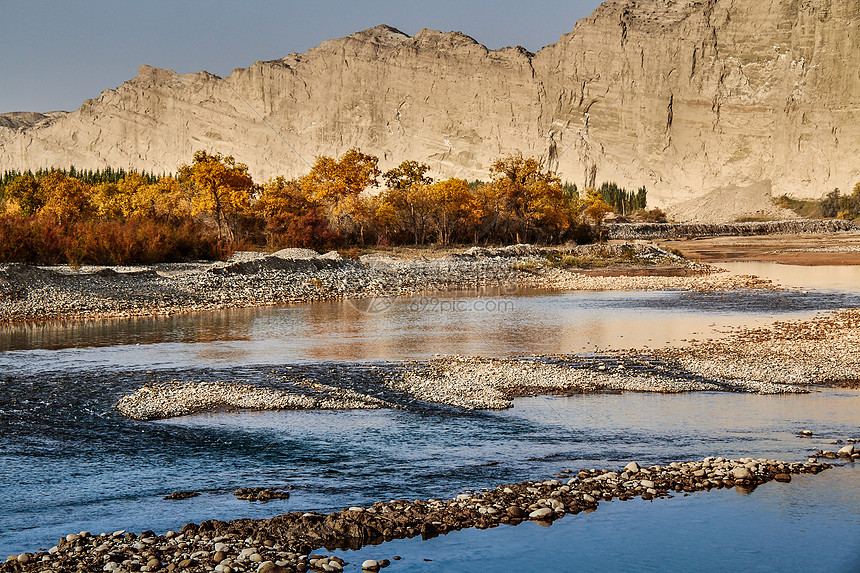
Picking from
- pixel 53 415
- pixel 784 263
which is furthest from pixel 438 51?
pixel 53 415

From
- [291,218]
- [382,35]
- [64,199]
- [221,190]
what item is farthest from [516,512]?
[382,35]

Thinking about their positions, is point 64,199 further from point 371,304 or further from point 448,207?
point 371,304

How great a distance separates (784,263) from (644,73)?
315 ft

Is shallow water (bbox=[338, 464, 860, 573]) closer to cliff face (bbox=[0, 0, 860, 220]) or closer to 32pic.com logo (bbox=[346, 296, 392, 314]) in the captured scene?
32pic.com logo (bbox=[346, 296, 392, 314])

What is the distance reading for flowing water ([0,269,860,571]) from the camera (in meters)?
7.02

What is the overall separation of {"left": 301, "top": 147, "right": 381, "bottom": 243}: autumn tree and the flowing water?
3670cm

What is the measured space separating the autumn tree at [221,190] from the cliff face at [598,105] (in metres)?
94.6

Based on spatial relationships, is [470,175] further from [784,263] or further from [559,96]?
[784,263]

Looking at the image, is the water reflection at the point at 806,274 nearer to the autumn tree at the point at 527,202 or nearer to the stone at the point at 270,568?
the autumn tree at the point at 527,202

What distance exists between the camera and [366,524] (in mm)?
7086

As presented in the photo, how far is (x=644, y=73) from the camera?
138 metres

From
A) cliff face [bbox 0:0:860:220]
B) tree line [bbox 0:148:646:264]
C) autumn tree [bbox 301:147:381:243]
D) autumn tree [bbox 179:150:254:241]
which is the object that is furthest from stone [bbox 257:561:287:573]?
cliff face [bbox 0:0:860:220]

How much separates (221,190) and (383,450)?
40.1 m

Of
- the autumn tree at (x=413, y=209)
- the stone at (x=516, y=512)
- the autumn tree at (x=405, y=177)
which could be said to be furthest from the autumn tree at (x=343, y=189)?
the stone at (x=516, y=512)
